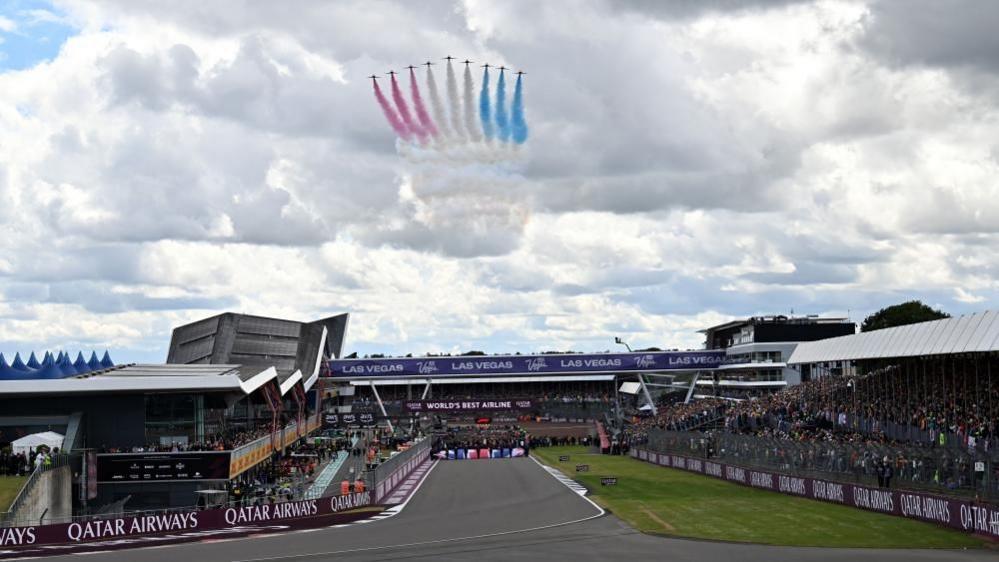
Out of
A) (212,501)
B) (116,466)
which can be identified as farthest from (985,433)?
(116,466)

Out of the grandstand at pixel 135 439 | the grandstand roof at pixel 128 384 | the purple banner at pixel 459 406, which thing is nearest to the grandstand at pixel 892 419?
the grandstand at pixel 135 439

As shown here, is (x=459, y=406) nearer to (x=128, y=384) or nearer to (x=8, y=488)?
(x=128, y=384)

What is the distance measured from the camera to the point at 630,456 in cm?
8562

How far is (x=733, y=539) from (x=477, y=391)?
4466 inches

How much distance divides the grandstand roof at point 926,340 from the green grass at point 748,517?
8364 millimetres

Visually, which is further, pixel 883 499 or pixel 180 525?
pixel 180 525

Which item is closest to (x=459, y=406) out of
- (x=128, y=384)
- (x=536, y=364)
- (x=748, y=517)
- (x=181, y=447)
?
Result: (x=536, y=364)

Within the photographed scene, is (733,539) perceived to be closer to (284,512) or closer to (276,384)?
(284,512)

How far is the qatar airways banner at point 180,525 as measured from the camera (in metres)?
35.7

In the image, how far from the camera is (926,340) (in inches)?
1924

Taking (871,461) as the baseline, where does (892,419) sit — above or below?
above

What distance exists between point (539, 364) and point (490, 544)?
87.4 meters

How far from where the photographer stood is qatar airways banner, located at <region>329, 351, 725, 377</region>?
11844cm

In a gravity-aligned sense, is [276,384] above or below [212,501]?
above
